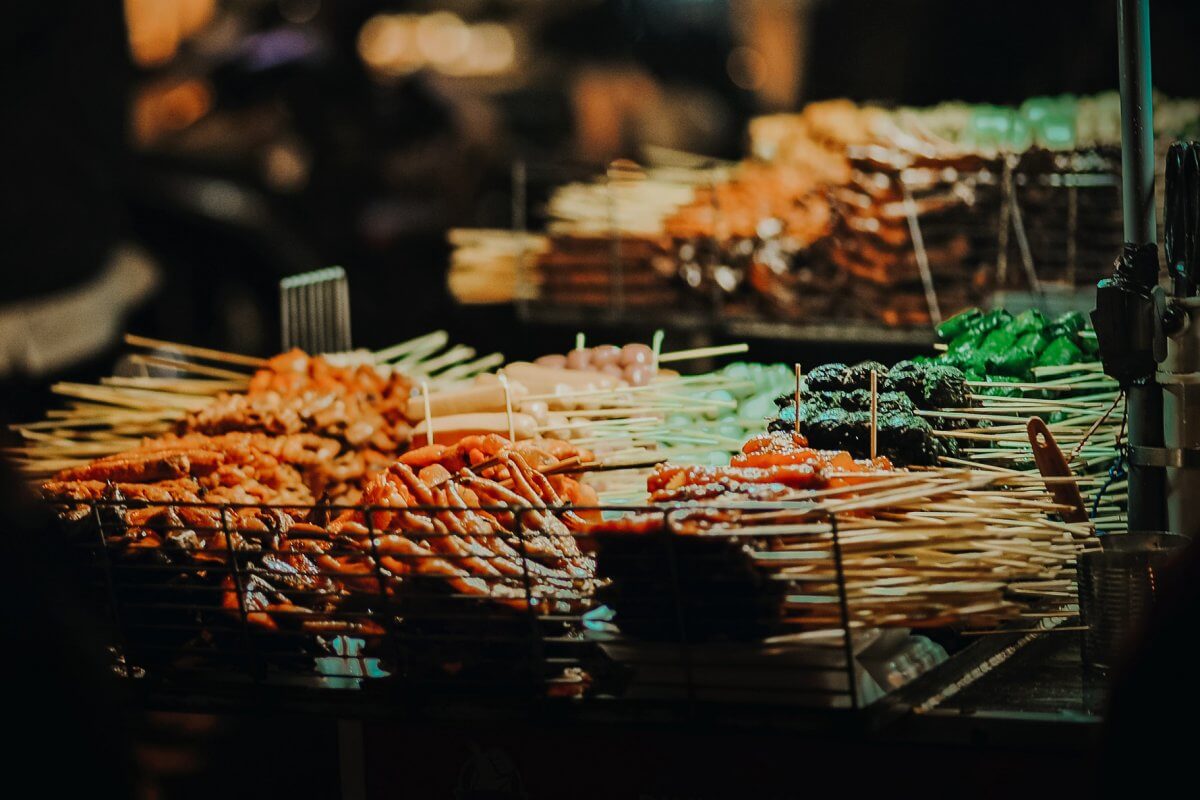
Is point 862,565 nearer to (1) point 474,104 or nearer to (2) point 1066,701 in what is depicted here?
(2) point 1066,701

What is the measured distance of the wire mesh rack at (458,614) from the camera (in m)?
1.85

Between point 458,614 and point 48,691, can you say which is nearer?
point 48,691

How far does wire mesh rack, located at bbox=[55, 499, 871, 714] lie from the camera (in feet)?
6.07

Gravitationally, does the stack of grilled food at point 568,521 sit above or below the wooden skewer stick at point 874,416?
below

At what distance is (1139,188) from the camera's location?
2270 mm

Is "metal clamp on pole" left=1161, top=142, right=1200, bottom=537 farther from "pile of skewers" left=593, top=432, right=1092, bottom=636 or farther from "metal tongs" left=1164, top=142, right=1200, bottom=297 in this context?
"pile of skewers" left=593, top=432, right=1092, bottom=636

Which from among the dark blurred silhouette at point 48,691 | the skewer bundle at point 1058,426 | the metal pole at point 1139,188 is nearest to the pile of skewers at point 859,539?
the metal pole at point 1139,188

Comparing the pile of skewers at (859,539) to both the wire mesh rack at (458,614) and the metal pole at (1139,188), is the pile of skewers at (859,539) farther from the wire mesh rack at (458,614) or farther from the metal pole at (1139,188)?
the metal pole at (1139,188)

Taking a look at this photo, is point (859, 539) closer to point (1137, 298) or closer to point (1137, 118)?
point (1137, 298)

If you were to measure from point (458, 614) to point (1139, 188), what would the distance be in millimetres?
1408

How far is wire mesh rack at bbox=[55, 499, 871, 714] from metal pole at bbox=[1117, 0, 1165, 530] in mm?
675

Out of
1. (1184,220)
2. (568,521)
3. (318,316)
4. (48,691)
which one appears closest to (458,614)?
(568,521)

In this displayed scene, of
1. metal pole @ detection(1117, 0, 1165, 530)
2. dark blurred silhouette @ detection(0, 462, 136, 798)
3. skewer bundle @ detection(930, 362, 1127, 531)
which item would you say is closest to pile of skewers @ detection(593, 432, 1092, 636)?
metal pole @ detection(1117, 0, 1165, 530)

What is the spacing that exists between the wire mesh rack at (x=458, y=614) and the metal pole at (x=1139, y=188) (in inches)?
26.6
